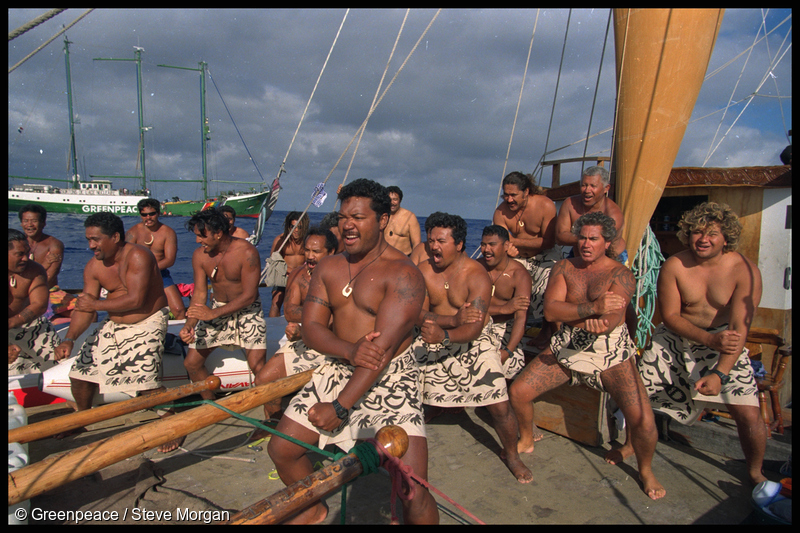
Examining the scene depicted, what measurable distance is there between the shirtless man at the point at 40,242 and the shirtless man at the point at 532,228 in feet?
17.5

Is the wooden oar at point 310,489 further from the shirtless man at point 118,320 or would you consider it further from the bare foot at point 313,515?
the shirtless man at point 118,320

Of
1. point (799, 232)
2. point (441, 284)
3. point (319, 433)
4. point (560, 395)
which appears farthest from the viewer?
point (560, 395)

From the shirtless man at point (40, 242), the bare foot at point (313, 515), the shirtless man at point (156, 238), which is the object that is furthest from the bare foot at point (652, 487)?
the shirtless man at point (40, 242)

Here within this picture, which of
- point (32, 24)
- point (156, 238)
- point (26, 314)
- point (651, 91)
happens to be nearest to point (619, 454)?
point (651, 91)

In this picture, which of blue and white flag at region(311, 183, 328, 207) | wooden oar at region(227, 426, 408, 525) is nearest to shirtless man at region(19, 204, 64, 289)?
blue and white flag at region(311, 183, 328, 207)

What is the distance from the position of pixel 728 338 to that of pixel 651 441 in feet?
3.00

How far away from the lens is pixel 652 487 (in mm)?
3426

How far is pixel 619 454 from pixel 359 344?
2.72 meters

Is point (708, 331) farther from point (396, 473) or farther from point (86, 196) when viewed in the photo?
point (86, 196)

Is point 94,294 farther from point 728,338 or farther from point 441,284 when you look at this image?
point 728,338

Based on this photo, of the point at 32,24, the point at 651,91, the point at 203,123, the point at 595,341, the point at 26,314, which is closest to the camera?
the point at 32,24

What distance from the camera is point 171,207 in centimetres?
4469

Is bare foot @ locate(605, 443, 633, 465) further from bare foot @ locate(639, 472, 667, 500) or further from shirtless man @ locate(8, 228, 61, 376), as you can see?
shirtless man @ locate(8, 228, 61, 376)

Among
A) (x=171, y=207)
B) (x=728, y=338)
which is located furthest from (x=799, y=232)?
(x=171, y=207)
